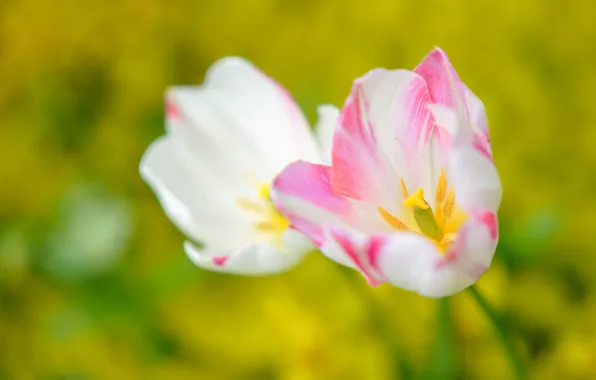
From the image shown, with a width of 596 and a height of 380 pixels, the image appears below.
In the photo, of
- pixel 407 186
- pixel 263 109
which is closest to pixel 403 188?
pixel 407 186

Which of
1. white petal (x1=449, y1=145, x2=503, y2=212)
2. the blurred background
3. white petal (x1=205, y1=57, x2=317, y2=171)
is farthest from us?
the blurred background

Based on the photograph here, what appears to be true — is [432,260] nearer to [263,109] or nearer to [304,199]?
[304,199]

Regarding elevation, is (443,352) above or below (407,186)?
below

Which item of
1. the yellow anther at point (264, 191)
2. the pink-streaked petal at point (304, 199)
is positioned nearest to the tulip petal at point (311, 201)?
the pink-streaked petal at point (304, 199)

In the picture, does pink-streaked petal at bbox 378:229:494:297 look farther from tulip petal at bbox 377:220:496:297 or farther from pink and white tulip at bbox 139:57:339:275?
pink and white tulip at bbox 139:57:339:275

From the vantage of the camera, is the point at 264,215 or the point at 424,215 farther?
the point at 264,215

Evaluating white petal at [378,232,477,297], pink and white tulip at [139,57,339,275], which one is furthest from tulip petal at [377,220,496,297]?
pink and white tulip at [139,57,339,275]

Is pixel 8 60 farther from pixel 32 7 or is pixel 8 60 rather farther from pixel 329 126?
pixel 329 126
